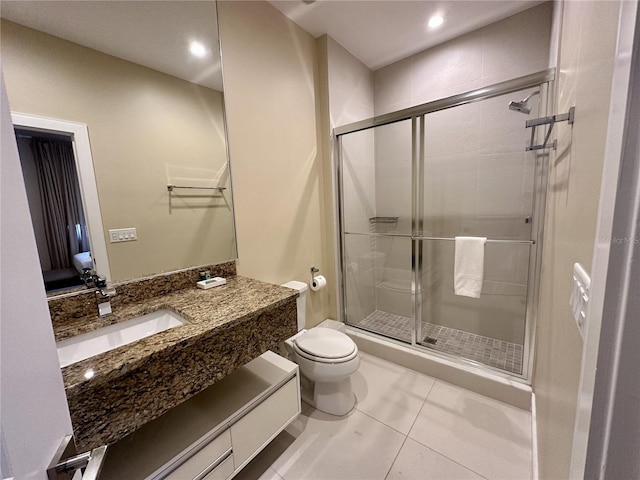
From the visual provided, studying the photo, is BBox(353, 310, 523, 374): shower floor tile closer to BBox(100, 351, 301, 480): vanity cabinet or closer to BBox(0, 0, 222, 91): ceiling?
BBox(100, 351, 301, 480): vanity cabinet

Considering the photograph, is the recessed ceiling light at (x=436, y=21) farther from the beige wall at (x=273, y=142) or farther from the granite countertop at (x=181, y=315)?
the granite countertop at (x=181, y=315)

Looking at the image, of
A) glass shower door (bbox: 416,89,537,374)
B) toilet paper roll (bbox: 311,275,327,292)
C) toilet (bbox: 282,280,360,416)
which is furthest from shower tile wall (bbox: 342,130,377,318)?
toilet (bbox: 282,280,360,416)

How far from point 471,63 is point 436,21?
1.50 ft

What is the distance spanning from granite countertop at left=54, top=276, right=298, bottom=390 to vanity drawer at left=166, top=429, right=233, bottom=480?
18.8 inches

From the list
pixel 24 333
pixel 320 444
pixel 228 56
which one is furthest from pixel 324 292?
pixel 24 333

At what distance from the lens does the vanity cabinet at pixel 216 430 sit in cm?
96

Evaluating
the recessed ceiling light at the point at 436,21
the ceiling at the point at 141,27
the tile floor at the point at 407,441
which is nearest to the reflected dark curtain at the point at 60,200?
the ceiling at the point at 141,27

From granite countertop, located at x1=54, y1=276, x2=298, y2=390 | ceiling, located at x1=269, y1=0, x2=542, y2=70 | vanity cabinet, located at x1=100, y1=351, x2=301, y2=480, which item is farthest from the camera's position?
ceiling, located at x1=269, y1=0, x2=542, y2=70

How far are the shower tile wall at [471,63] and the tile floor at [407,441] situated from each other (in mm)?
2435

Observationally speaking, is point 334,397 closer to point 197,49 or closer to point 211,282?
point 211,282

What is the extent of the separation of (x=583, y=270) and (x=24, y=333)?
101cm

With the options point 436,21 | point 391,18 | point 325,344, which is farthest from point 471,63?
point 325,344

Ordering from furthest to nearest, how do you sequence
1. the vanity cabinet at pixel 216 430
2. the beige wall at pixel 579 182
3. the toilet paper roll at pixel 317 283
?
the toilet paper roll at pixel 317 283 → the vanity cabinet at pixel 216 430 → the beige wall at pixel 579 182

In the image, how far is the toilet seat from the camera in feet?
5.12
